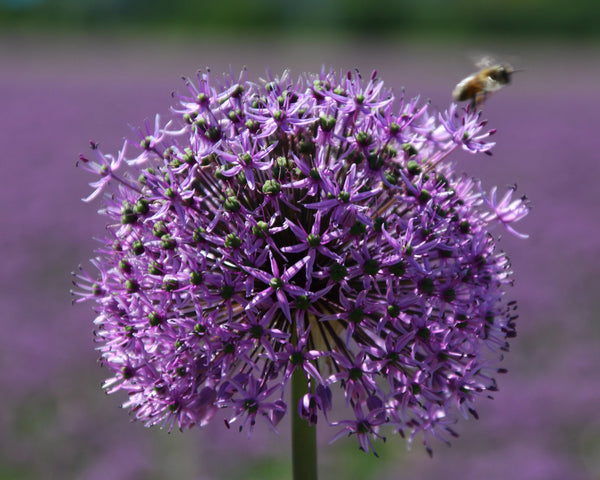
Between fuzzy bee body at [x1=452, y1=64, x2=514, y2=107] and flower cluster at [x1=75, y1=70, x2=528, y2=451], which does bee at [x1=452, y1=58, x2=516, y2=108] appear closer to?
fuzzy bee body at [x1=452, y1=64, x2=514, y2=107]

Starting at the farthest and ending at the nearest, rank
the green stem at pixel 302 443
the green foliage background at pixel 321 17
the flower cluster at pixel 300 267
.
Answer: the green foliage background at pixel 321 17, the green stem at pixel 302 443, the flower cluster at pixel 300 267

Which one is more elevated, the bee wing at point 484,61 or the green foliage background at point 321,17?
the green foliage background at point 321,17

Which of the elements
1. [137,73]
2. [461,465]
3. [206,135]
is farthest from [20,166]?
[137,73]

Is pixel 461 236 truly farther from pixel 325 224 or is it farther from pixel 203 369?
pixel 203 369

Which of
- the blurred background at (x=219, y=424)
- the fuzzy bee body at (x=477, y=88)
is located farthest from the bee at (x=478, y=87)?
the blurred background at (x=219, y=424)

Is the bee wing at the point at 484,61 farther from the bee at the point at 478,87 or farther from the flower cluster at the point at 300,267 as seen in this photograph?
the flower cluster at the point at 300,267

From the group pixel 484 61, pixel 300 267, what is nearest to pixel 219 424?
pixel 484 61
